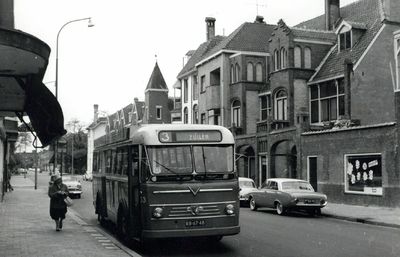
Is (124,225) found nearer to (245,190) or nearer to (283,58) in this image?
(245,190)

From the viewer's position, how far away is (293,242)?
43.4 ft

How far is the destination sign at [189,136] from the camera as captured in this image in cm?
1181

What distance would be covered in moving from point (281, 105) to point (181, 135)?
24637 mm

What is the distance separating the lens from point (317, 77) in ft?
110

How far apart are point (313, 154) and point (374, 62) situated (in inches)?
252

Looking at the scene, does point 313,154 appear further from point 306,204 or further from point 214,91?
point 214,91

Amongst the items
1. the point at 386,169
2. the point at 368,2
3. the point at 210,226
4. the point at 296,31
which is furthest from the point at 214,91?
the point at 210,226

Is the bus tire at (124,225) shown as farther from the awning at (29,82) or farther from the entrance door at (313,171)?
the entrance door at (313,171)

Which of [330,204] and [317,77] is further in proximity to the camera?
[317,77]

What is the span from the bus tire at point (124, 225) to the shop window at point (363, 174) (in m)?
14.3

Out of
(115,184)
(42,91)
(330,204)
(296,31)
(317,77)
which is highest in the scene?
(296,31)

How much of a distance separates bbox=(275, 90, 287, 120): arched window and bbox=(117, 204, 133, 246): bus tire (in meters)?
23.0

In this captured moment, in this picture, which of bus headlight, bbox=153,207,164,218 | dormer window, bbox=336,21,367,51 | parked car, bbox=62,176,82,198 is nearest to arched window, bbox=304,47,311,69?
dormer window, bbox=336,21,367,51

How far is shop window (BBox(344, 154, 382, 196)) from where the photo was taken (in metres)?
24.1
